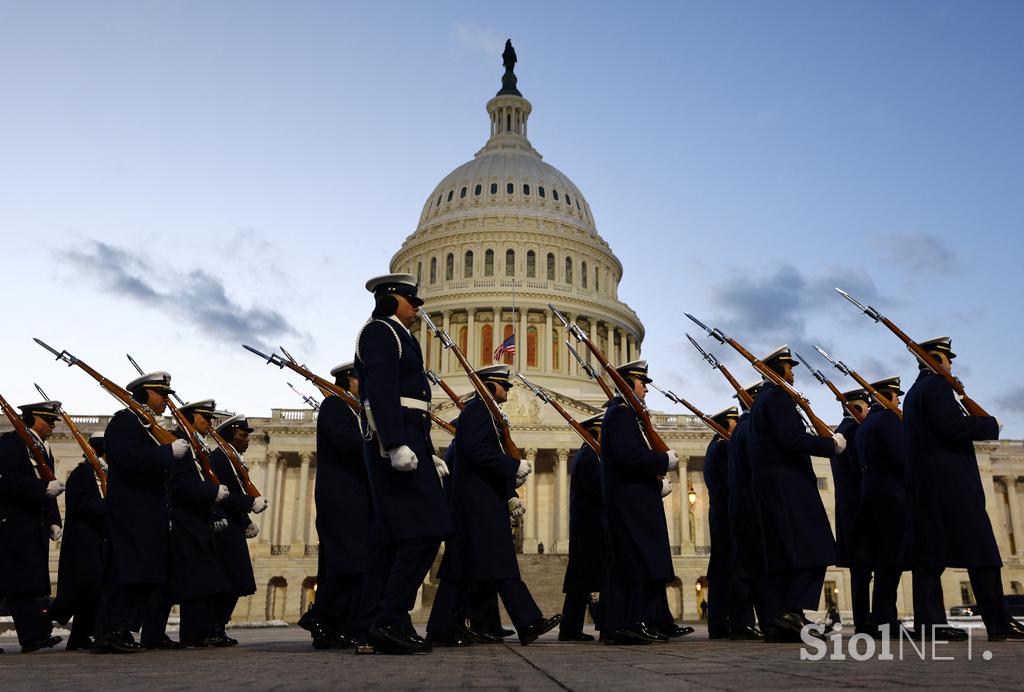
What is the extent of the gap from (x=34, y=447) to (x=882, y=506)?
1083cm

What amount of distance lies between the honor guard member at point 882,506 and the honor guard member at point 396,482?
6.01 meters

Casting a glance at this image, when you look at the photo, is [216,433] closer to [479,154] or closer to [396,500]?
[396,500]

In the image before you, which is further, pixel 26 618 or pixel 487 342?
pixel 487 342

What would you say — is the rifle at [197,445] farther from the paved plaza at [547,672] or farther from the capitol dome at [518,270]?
the capitol dome at [518,270]

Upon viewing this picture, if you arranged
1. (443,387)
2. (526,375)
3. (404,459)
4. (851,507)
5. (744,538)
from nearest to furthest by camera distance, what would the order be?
(404,459) → (744,538) → (851,507) → (443,387) → (526,375)

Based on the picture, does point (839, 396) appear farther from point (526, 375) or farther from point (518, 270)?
point (518, 270)

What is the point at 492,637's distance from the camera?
35.7ft

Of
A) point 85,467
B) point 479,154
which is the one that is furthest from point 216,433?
point 479,154

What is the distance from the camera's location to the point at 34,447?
1159cm

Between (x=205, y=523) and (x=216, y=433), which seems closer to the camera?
(x=205, y=523)

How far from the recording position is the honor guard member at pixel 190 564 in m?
10.1

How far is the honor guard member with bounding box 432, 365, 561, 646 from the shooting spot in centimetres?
1015

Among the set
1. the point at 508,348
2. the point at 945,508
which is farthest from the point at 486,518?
the point at 508,348

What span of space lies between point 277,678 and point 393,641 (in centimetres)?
244
